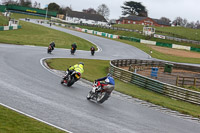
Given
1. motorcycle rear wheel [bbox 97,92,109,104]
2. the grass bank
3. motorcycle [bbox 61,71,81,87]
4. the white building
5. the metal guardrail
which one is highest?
the white building

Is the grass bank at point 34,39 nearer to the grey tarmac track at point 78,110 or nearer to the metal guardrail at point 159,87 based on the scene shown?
the metal guardrail at point 159,87

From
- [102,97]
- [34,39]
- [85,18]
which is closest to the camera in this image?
[102,97]

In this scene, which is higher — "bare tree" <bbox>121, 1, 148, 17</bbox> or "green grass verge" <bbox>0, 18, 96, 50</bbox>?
"bare tree" <bbox>121, 1, 148, 17</bbox>

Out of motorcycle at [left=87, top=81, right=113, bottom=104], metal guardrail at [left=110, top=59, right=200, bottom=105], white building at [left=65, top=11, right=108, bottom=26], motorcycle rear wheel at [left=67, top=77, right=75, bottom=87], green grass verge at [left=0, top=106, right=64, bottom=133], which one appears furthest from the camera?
white building at [left=65, top=11, right=108, bottom=26]

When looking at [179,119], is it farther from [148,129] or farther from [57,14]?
[57,14]

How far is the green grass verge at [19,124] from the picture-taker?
8.97 m

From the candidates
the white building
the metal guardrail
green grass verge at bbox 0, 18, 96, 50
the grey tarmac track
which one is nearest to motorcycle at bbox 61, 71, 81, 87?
the grey tarmac track

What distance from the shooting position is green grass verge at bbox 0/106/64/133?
897cm

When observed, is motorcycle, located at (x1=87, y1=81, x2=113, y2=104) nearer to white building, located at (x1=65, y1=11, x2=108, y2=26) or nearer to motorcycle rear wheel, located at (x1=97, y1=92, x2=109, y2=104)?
motorcycle rear wheel, located at (x1=97, y1=92, x2=109, y2=104)

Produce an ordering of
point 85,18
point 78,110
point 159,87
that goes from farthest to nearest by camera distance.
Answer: point 85,18 < point 159,87 < point 78,110

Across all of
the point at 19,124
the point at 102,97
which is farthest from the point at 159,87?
the point at 19,124

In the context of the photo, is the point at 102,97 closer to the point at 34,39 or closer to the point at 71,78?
the point at 71,78

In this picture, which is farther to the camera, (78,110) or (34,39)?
(34,39)

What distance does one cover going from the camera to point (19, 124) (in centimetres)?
956
